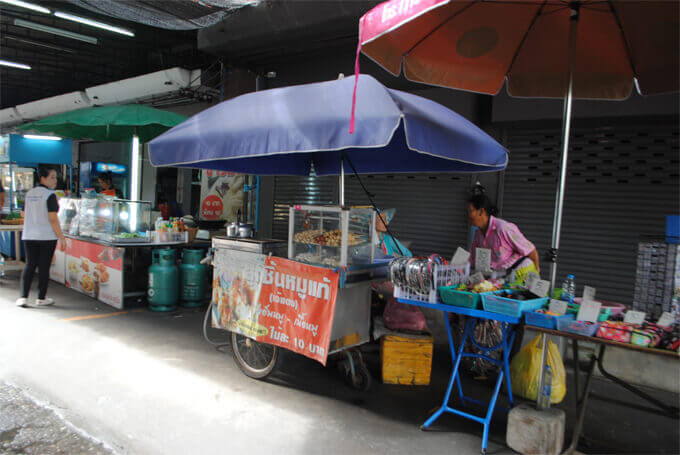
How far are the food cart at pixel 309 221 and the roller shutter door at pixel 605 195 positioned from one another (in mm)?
2488

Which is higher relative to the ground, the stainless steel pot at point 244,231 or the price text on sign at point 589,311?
the stainless steel pot at point 244,231

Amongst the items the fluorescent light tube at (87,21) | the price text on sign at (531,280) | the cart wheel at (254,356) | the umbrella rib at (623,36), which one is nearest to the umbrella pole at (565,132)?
the price text on sign at (531,280)

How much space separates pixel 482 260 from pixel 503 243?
1.90 ft

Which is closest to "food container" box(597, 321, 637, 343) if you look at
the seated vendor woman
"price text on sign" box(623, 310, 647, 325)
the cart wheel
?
"price text on sign" box(623, 310, 647, 325)

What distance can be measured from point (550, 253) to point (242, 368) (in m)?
3.08

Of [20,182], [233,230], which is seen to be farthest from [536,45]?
[20,182]

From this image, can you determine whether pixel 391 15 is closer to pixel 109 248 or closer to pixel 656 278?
pixel 656 278

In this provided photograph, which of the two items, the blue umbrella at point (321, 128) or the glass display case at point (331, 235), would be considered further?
the glass display case at point (331, 235)

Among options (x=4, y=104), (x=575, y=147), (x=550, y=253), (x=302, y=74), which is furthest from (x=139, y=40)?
(x=4, y=104)

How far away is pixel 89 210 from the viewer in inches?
278

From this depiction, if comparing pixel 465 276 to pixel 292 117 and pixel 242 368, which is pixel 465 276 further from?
pixel 242 368

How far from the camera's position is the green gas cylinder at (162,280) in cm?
627

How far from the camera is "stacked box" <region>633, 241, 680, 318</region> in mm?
2996

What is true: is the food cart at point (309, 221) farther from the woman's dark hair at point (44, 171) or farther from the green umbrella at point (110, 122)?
the green umbrella at point (110, 122)
